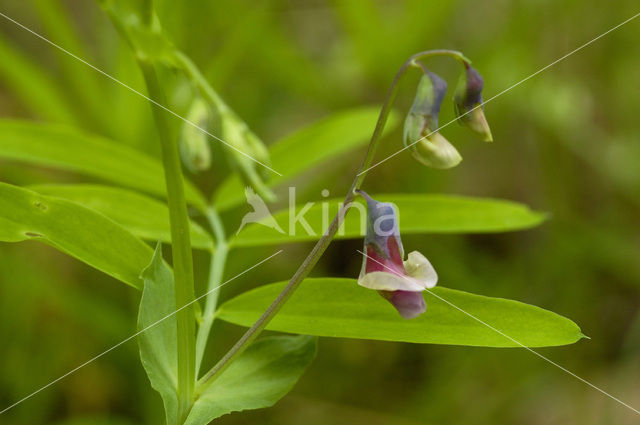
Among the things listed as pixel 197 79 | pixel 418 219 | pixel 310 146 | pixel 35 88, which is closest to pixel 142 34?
pixel 197 79

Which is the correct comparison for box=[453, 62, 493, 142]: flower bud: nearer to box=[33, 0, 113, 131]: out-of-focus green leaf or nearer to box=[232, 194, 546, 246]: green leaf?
box=[232, 194, 546, 246]: green leaf

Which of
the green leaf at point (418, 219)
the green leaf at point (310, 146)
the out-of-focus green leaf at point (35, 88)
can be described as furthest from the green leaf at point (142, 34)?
the out-of-focus green leaf at point (35, 88)

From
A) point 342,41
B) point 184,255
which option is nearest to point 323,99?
point 342,41

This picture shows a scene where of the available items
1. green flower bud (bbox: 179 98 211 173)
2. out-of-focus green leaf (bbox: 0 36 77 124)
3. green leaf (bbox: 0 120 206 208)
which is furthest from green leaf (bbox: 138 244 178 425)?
out-of-focus green leaf (bbox: 0 36 77 124)

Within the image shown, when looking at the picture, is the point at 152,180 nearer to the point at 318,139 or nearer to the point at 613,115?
the point at 318,139

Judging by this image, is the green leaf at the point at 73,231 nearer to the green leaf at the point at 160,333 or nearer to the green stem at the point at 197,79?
the green leaf at the point at 160,333

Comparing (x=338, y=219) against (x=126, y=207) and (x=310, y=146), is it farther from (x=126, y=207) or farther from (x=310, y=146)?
(x=310, y=146)

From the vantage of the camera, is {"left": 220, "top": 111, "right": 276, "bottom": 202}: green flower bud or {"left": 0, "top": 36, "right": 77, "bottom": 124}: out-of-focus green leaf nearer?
{"left": 220, "top": 111, "right": 276, "bottom": 202}: green flower bud
